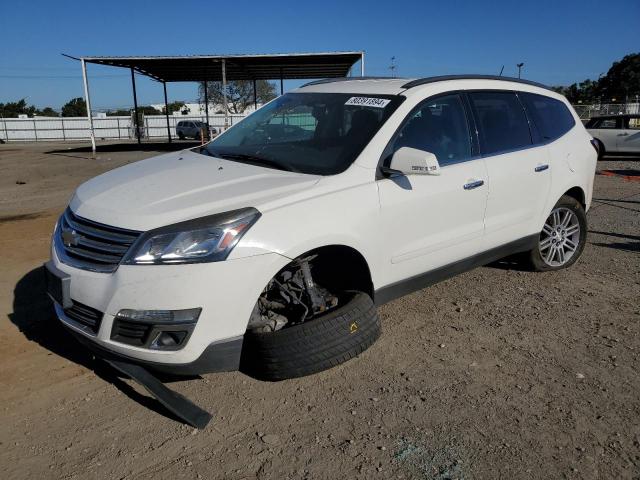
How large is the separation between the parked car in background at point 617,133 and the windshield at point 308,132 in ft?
52.1

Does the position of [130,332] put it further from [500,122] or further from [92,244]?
[500,122]

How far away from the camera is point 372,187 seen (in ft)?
11.2

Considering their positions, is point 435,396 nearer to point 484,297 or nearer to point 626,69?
point 484,297

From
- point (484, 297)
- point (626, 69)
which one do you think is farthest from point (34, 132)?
point (626, 69)

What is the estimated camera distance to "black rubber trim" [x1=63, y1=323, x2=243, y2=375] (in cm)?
285

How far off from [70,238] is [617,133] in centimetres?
1813

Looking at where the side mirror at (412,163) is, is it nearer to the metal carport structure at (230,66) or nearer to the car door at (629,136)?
the car door at (629,136)

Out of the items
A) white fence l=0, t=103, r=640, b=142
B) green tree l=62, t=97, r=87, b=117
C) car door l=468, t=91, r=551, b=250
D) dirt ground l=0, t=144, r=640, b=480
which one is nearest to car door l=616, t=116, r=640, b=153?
dirt ground l=0, t=144, r=640, b=480

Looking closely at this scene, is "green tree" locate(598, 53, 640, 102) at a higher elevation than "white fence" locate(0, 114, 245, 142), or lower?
higher

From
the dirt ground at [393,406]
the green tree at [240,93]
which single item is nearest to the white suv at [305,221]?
the dirt ground at [393,406]

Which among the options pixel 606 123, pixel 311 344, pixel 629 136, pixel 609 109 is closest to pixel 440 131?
pixel 311 344

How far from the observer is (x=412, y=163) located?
339 centimetres

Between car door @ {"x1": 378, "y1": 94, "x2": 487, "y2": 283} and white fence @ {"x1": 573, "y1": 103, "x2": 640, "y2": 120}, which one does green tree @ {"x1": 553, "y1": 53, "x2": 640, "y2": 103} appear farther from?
car door @ {"x1": 378, "y1": 94, "x2": 487, "y2": 283}

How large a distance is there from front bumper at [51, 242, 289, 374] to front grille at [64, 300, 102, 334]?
0.09 ft
